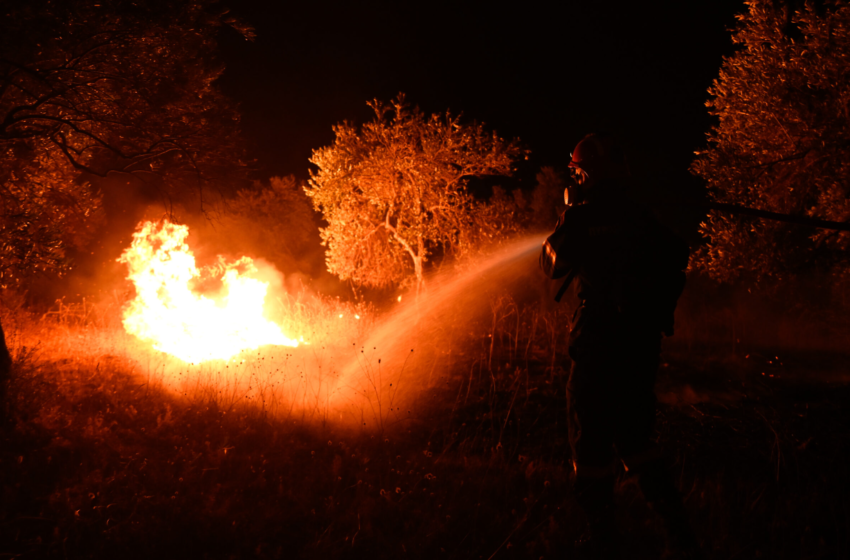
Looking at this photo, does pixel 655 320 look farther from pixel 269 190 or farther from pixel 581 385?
pixel 269 190

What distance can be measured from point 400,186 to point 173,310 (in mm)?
5472

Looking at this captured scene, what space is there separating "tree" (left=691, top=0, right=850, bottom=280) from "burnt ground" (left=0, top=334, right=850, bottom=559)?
7.75 feet

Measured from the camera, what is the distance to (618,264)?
322 centimetres

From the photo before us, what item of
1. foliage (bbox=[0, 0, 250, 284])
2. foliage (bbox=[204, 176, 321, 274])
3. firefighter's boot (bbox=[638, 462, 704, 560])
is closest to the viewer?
firefighter's boot (bbox=[638, 462, 704, 560])

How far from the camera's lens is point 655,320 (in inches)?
128

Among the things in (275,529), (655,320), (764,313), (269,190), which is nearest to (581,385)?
(655,320)

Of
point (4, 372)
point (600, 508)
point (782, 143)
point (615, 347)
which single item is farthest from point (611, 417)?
point (782, 143)

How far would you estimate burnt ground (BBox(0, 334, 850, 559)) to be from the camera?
3.50m

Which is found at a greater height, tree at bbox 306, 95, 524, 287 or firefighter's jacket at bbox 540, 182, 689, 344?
tree at bbox 306, 95, 524, 287

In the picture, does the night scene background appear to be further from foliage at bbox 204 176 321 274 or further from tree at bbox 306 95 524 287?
foliage at bbox 204 176 321 274

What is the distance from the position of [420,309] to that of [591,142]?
837 cm

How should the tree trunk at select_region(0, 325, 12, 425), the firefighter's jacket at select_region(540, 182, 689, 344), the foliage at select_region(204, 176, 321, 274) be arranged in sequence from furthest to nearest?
the foliage at select_region(204, 176, 321, 274), the tree trunk at select_region(0, 325, 12, 425), the firefighter's jacket at select_region(540, 182, 689, 344)

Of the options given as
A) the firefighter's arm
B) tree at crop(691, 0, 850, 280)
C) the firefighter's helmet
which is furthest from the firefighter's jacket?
tree at crop(691, 0, 850, 280)

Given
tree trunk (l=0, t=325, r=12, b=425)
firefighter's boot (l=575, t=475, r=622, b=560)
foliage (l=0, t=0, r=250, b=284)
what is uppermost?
foliage (l=0, t=0, r=250, b=284)
